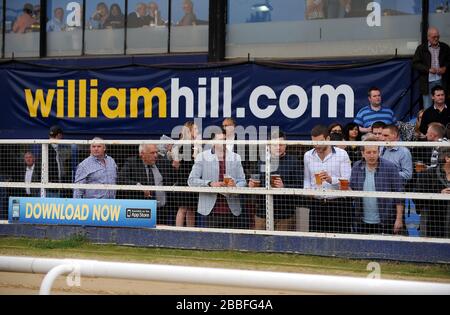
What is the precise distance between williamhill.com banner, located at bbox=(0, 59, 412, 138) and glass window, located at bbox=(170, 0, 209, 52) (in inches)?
24.4

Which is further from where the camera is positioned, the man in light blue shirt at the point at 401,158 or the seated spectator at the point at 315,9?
the seated spectator at the point at 315,9

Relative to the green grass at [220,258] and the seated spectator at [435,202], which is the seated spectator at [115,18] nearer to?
the green grass at [220,258]

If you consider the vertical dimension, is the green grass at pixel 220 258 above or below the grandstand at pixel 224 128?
below

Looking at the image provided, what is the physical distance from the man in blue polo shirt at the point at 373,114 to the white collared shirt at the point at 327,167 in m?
2.03

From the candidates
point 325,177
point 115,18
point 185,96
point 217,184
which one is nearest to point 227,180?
point 217,184

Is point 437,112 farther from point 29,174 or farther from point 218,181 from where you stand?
point 29,174

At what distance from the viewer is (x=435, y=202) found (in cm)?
1026

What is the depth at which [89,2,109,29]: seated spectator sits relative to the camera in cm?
1598

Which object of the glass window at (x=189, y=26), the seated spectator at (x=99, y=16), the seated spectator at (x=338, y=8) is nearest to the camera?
the seated spectator at (x=338, y=8)

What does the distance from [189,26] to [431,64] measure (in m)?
4.75

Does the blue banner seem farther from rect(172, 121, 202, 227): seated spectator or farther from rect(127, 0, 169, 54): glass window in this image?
rect(127, 0, 169, 54): glass window

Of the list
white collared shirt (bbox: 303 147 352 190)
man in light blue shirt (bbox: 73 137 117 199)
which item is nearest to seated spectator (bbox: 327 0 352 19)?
white collared shirt (bbox: 303 147 352 190)

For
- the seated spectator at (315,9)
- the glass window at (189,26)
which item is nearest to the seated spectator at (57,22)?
the glass window at (189,26)

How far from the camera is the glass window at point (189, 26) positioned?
1523cm
